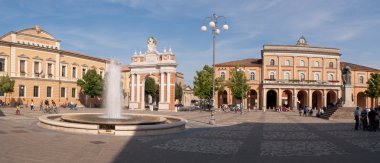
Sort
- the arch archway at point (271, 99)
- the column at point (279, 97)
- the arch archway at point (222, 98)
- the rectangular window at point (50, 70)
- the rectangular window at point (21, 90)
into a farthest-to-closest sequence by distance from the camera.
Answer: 1. the arch archway at point (271, 99)
2. the arch archway at point (222, 98)
3. the column at point (279, 97)
4. the rectangular window at point (50, 70)
5. the rectangular window at point (21, 90)

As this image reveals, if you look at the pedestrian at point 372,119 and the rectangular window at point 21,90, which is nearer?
the pedestrian at point 372,119

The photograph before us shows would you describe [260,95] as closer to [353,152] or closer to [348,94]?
[348,94]

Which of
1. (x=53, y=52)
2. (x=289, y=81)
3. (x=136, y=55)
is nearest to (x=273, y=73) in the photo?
(x=289, y=81)

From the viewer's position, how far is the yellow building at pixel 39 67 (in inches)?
1998

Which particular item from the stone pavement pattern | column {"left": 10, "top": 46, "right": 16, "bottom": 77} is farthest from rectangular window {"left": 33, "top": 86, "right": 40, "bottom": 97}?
the stone pavement pattern

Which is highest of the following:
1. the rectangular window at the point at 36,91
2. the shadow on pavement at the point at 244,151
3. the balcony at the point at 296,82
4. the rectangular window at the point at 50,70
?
the rectangular window at the point at 50,70

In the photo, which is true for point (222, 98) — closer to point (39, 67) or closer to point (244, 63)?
point (244, 63)

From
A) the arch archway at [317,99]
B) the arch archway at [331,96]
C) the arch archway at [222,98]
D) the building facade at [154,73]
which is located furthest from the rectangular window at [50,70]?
the arch archway at [331,96]

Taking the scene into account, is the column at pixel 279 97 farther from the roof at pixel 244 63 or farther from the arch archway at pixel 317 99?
the arch archway at pixel 317 99

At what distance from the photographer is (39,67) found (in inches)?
2164

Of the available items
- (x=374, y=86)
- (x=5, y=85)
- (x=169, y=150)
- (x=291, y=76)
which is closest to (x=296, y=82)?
(x=291, y=76)

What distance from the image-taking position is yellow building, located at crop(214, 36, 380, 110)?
6912 centimetres

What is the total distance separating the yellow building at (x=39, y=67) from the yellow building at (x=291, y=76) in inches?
1214

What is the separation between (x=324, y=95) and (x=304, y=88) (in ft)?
15.3
